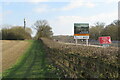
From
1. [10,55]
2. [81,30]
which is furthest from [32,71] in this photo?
[10,55]

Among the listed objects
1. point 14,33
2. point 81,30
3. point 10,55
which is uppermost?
point 14,33

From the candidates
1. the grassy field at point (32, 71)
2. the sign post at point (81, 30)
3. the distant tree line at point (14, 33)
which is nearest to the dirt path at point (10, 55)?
the grassy field at point (32, 71)

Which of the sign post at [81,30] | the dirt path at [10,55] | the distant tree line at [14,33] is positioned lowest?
the dirt path at [10,55]

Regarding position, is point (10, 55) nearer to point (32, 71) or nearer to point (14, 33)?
point (32, 71)

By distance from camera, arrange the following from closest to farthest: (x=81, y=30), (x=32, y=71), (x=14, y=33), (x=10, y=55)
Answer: (x=32, y=71)
(x=81, y=30)
(x=10, y=55)
(x=14, y=33)

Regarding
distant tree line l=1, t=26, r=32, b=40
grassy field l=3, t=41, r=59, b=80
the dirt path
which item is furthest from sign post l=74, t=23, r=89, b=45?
distant tree line l=1, t=26, r=32, b=40

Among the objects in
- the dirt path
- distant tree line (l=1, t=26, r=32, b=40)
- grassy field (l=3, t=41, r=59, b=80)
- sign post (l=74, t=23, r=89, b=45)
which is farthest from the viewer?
distant tree line (l=1, t=26, r=32, b=40)

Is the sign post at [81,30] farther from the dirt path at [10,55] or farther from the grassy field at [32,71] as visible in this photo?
the grassy field at [32,71]

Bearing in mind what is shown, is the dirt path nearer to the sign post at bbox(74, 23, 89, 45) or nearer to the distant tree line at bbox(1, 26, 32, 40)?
the sign post at bbox(74, 23, 89, 45)

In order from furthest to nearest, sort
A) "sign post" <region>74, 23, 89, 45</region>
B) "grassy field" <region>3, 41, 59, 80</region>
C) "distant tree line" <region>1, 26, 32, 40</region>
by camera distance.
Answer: "distant tree line" <region>1, 26, 32, 40</region> → "sign post" <region>74, 23, 89, 45</region> → "grassy field" <region>3, 41, 59, 80</region>

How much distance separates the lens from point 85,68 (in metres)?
5.72

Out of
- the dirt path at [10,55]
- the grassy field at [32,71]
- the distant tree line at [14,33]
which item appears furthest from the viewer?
the distant tree line at [14,33]

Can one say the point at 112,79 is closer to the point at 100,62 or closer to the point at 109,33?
the point at 100,62

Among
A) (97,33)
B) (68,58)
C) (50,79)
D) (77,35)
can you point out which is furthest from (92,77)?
(97,33)
